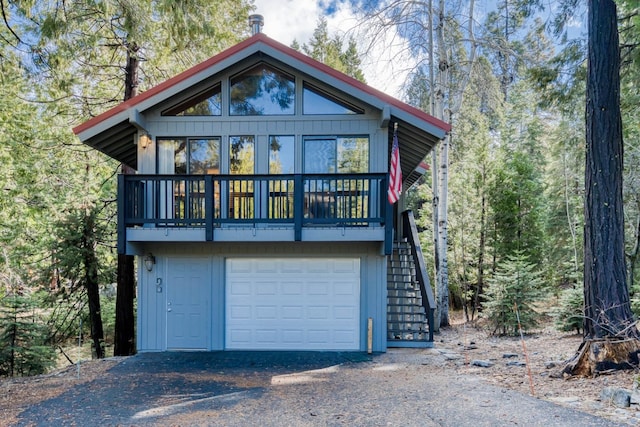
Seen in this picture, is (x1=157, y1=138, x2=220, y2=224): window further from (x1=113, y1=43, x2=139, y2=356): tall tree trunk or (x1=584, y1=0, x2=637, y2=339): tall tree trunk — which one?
(x1=584, y1=0, x2=637, y2=339): tall tree trunk

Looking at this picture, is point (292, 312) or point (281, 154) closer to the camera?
point (281, 154)

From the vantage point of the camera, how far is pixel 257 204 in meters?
8.74

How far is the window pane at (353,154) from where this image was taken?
8977 millimetres

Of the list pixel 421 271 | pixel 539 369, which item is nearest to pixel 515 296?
pixel 421 271

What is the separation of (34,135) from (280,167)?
8.67m

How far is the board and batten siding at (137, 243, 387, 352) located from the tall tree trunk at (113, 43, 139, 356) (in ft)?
7.63

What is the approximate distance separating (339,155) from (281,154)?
1216mm

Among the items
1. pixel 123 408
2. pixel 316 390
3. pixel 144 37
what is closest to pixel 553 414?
pixel 316 390

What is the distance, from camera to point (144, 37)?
6.69 metres

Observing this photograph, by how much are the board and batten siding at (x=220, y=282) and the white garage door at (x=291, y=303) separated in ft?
0.53

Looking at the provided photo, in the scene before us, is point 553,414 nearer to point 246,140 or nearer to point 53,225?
point 246,140

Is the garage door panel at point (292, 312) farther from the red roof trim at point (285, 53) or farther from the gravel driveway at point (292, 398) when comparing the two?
the red roof trim at point (285, 53)

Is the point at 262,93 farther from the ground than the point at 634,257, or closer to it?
farther from the ground

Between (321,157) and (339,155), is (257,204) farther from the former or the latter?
(339,155)
